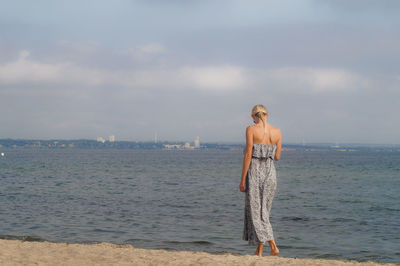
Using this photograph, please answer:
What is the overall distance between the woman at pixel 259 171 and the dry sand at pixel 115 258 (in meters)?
0.54

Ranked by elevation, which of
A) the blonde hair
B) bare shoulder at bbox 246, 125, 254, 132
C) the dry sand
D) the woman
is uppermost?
the blonde hair

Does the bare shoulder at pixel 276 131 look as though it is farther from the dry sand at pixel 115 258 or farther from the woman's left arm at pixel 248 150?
the dry sand at pixel 115 258

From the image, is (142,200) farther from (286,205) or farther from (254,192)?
(254,192)

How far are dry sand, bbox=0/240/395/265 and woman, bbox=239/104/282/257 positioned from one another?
54 centimetres

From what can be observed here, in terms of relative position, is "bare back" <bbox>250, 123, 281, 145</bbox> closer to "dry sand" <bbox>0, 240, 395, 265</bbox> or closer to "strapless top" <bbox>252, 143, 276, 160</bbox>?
"strapless top" <bbox>252, 143, 276, 160</bbox>

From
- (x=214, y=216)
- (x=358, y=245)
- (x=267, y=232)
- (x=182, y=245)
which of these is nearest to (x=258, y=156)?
(x=267, y=232)

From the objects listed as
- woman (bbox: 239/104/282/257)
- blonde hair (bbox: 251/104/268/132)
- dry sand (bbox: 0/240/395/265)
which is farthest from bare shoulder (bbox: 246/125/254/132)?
dry sand (bbox: 0/240/395/265)

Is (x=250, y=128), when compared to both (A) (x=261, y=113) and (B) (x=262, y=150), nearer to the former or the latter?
(A) (x=261, y=113)

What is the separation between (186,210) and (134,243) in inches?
296

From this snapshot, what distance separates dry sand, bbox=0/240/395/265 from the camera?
7324 mm

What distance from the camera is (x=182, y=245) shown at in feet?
39.8

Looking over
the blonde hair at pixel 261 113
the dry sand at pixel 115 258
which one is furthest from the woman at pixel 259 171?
the dry sand at pixel 115 258

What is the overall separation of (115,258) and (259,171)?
9.69 feet

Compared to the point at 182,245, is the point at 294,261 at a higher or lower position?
higher
